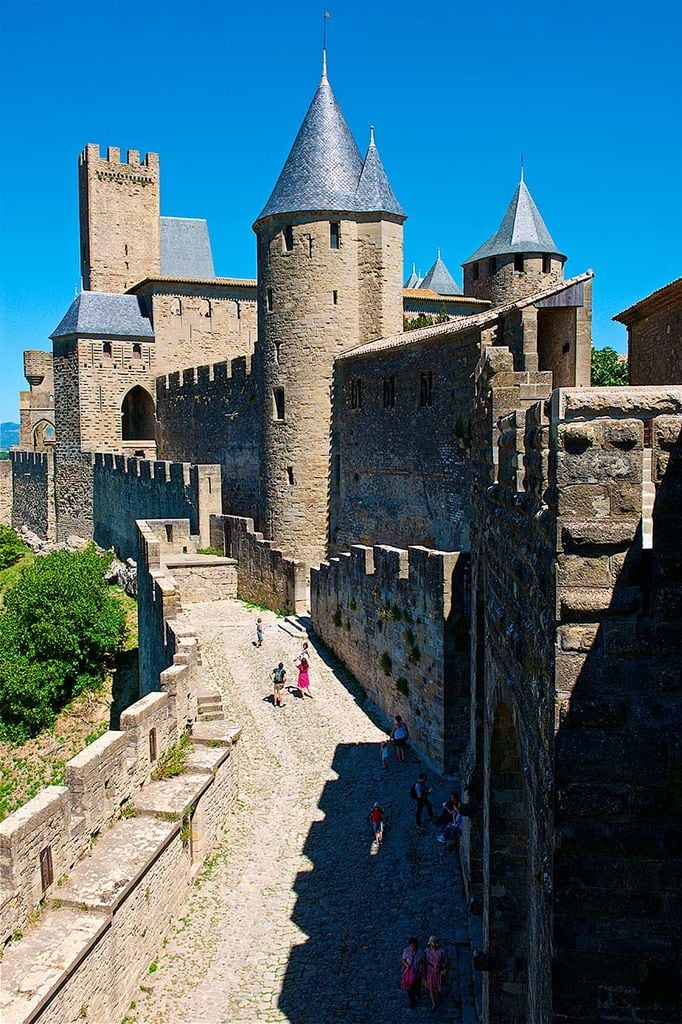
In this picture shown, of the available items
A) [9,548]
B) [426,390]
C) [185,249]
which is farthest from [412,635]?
[185,249]

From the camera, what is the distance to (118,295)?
126 feet

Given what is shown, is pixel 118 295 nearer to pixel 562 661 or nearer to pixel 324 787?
pixel 324 787

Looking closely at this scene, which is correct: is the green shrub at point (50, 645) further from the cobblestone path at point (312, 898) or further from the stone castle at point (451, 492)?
the cobblestone path at point (312, 898)

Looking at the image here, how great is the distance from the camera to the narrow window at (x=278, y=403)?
24.4m

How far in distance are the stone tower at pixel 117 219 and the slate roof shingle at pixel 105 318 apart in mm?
5472

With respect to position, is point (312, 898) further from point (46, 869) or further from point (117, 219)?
point (117, 219)

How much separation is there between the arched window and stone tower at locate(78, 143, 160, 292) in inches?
267

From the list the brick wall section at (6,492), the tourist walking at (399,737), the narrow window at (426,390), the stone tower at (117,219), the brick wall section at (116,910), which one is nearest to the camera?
the brick wall section at (116,910)

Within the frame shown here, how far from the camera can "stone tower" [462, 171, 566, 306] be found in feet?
101

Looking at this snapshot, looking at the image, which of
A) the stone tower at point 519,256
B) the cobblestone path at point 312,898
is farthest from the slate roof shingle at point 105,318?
the cobblestone path at point 312,898

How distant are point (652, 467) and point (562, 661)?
0.76 m

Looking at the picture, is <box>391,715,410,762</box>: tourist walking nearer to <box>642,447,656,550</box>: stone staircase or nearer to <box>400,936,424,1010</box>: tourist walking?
<box>400,936,424,1010</box>: tourist walking

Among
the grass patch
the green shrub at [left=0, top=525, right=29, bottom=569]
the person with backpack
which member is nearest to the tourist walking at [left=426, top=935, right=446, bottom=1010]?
the person with backpack

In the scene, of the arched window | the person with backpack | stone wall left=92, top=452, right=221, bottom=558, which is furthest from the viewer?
the arched window
